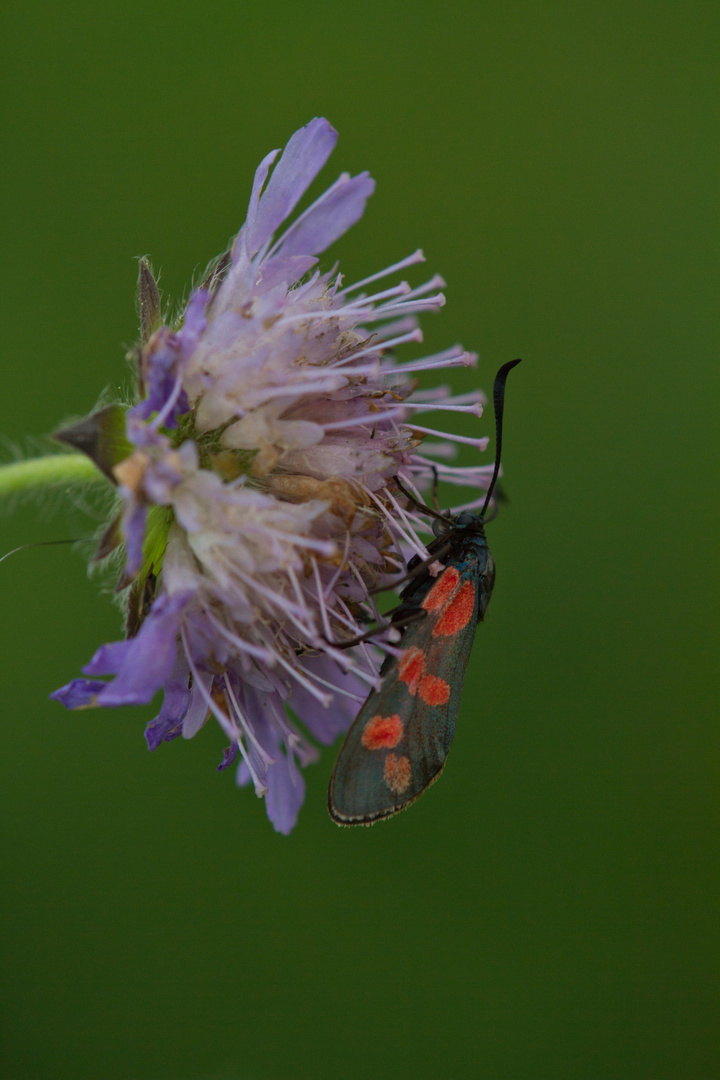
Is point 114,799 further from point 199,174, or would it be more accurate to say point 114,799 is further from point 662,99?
point 662,99

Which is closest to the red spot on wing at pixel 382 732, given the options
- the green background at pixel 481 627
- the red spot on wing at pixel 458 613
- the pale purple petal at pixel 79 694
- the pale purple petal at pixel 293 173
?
the red spot on wing at pixel 458 613

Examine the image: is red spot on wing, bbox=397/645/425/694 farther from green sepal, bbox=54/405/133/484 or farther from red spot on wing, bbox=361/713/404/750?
green sepal, bbox=54/405/133/484

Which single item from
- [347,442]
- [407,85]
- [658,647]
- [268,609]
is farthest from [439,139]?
[268,609]

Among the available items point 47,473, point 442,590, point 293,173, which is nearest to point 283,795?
point 442,590

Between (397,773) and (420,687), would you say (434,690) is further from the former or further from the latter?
(397,773)

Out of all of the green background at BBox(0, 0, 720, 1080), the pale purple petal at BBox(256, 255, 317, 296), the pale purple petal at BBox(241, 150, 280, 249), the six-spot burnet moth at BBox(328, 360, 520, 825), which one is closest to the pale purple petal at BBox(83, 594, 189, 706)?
the six-spot burnet moth at BBox(328, 360, 520, 825)
